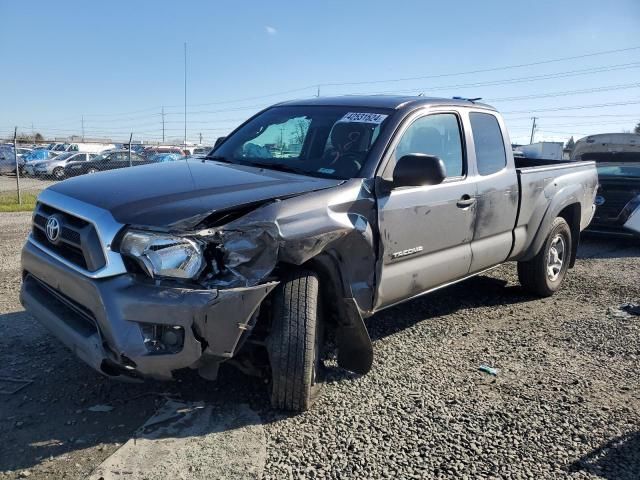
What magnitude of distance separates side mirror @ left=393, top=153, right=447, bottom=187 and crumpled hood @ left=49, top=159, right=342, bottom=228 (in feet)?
1.48

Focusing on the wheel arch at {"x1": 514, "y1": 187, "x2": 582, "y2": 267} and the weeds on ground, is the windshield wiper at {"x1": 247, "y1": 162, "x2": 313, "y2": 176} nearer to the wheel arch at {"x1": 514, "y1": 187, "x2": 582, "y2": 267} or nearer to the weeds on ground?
the wheel arch at {"x1": 514, "y1": 187, "x2": 582, "y2": 267}

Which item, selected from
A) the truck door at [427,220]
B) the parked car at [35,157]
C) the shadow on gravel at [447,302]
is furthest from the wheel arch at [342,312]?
the parked car at [35,157]

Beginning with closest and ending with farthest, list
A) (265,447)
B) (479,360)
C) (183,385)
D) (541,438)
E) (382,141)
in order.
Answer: (265,447), (541,438), (183,385), (382,141), (479,360)

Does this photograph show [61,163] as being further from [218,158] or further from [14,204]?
[218,158]

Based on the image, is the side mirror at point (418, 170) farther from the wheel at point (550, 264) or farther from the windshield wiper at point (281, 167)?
the wheel at point (550, 264)

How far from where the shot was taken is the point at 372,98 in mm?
4516

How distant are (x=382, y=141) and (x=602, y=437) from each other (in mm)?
2312

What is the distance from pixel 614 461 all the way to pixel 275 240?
7.19 ft

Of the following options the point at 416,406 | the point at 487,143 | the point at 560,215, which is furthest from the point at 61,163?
the point at 416,406

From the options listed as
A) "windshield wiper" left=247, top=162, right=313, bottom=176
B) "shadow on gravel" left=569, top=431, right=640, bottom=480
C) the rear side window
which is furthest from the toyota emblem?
the rear side window

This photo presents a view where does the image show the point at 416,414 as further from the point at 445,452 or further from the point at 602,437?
the point at 602,437

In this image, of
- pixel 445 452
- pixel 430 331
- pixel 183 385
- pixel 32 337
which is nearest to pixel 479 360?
pixel 430 331

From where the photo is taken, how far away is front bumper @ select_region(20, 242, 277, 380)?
2703 millimetres

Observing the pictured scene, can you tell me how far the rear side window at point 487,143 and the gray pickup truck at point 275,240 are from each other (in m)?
0.02
